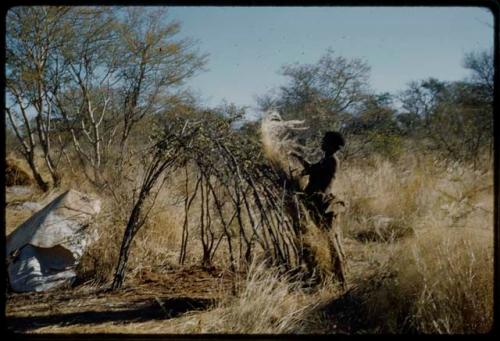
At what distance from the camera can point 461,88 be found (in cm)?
809

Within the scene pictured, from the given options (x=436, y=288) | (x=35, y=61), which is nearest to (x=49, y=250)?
(x=436, y=288)

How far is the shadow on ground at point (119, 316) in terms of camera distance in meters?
3.79

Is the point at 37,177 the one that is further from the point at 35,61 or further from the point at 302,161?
the point at 302,161

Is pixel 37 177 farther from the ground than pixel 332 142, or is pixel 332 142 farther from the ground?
pixel 37 177

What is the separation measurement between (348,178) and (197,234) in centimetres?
312

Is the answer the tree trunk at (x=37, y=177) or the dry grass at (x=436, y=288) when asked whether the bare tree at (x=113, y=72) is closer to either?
the tree trunk at (x=37, y=177)

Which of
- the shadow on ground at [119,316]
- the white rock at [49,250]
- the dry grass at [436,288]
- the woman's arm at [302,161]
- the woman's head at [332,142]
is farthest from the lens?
the white rock at [49,250]

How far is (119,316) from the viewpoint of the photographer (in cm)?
390

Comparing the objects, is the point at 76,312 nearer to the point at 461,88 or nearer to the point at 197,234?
the point at 197,234

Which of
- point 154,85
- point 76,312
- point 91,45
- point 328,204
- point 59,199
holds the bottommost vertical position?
point 76,312

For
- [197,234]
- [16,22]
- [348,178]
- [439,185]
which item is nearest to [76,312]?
[197,234]

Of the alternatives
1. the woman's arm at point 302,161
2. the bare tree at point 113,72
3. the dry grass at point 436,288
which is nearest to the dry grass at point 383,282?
the dry grass at point 436,288

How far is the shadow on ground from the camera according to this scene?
3.79 m

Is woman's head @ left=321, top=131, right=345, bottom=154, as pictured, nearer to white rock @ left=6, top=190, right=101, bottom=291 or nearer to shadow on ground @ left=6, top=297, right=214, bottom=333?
shadow on ground @ left=6, top=297, right=214, bottom=333
